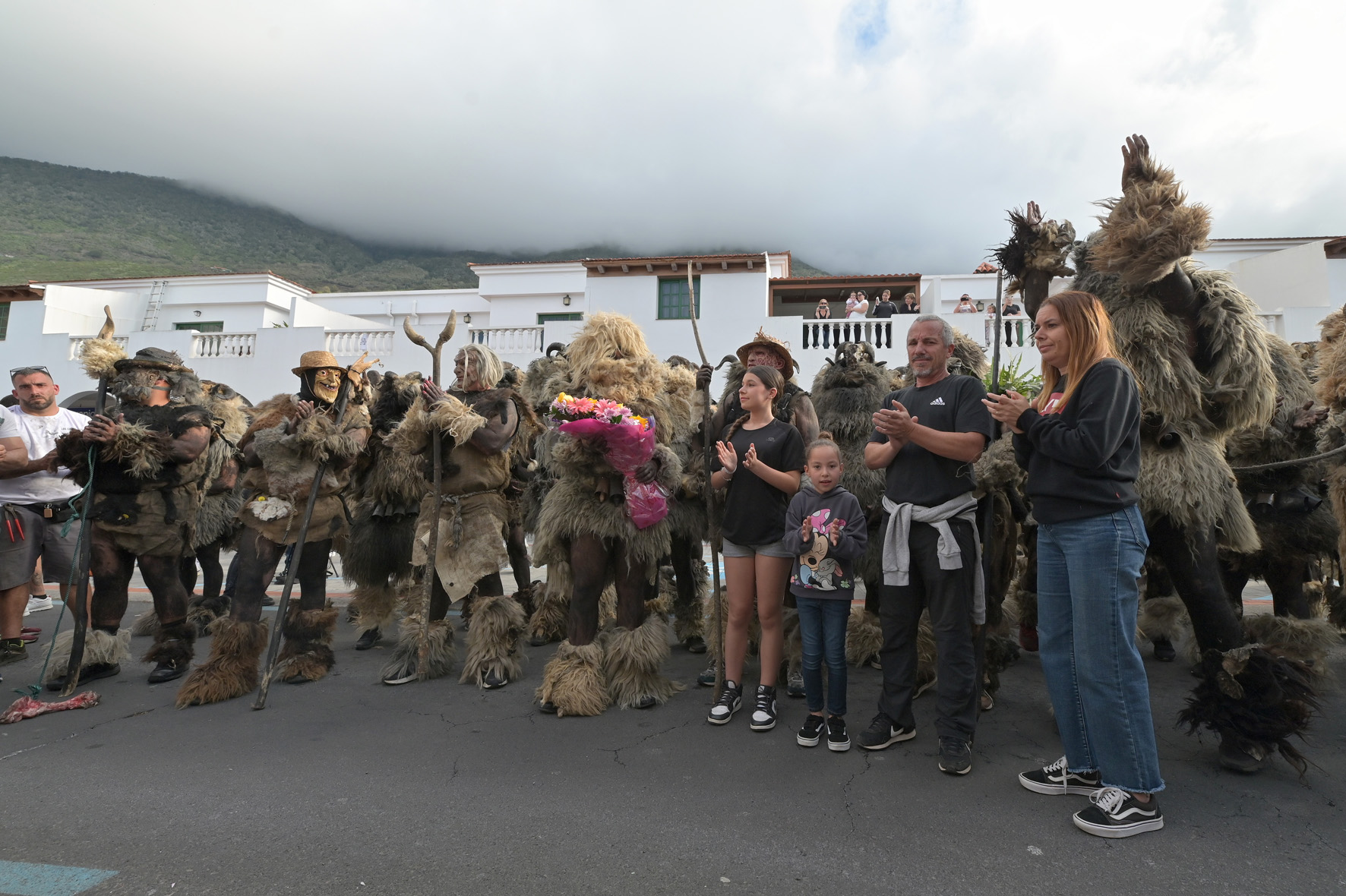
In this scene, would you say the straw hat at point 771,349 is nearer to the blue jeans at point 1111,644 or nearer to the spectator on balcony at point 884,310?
the blue jeans at point 1111,644

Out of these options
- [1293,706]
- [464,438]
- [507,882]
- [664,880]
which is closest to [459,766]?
[507,882]

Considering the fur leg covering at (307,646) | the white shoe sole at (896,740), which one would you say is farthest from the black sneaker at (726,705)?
the fur leg covering at (307,646)

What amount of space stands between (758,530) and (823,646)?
68 cm

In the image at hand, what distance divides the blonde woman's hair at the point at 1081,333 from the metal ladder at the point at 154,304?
3061 centimetres

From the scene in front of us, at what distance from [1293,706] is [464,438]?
170 inches

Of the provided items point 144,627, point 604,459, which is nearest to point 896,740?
point 604,459

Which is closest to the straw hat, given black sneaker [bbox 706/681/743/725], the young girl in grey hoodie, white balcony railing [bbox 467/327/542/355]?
the young girl in grey hoodie

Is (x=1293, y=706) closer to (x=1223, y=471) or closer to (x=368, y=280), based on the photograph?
(x=1223, y=471)

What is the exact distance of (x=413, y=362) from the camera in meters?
19.3

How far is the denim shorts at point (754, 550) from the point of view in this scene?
152 inches

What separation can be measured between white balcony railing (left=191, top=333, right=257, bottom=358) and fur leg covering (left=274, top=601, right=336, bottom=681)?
702 inches

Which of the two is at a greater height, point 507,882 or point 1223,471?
point 1223,471

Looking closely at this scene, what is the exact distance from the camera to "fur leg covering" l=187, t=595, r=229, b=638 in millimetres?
6270

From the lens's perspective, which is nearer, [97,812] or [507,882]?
[507,882]
